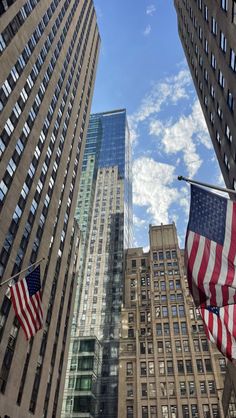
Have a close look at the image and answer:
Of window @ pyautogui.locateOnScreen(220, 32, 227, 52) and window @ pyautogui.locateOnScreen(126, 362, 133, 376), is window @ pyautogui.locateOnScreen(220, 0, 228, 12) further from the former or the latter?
window @ pyautogui.locateOnScreen(126, 362, 133, 376)

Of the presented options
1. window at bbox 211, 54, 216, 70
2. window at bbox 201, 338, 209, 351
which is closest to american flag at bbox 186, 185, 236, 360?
window at bbox 211, 54, 216, 70

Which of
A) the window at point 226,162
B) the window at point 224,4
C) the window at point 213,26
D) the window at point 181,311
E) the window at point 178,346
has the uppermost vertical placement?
the window at point 181,311

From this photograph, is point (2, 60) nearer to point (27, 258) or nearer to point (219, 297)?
point (27, 258)

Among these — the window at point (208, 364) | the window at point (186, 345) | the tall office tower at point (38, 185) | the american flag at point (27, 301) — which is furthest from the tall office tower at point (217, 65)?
the window at point (186, 345)

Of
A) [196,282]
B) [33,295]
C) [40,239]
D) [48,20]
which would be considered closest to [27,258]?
[40,239]

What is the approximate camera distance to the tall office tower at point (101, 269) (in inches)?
3300

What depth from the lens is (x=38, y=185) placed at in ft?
152

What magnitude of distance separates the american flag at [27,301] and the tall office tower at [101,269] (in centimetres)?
6838

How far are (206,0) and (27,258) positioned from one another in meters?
33.0

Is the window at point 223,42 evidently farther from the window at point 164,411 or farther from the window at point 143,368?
the window at point 143,368

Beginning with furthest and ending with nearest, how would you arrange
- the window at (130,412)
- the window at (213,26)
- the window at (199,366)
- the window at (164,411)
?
the window at (199,366)
the window at (130,412)
the window at (164,411)
the window at (213,26)

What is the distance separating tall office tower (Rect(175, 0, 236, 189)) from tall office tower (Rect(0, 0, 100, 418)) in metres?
21.4

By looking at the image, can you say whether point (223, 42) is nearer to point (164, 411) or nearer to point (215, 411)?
point (215, 411)

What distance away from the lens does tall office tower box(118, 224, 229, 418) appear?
76625mm
